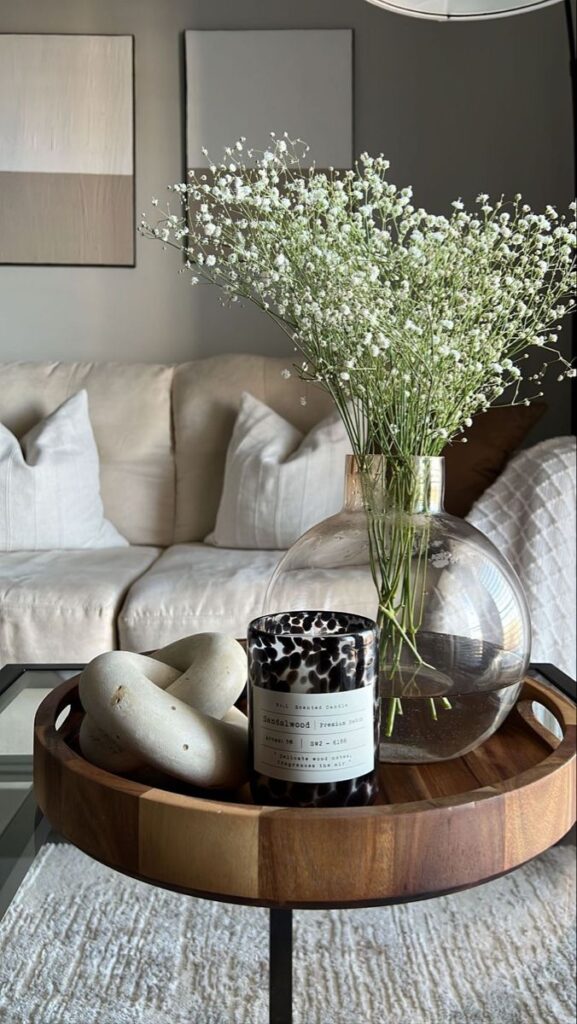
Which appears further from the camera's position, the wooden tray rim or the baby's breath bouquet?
the baby's breath bouquet

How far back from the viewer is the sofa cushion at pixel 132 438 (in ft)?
5.15

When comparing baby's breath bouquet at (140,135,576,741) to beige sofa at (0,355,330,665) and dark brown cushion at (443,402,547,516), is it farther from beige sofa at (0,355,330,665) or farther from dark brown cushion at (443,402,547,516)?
dark brown cushion at (443,402,547,516)

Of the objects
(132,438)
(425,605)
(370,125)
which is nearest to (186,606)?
(132,438)

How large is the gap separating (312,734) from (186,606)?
824 millimetres

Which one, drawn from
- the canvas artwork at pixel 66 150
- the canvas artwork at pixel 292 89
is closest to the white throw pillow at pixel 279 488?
the canvas artwork at pixel 66 150

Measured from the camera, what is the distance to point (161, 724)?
565 millimetres

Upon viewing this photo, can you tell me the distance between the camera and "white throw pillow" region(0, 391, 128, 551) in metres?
1.40

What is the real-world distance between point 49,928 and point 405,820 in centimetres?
78

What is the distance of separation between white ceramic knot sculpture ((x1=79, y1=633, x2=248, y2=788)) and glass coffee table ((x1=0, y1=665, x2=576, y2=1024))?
5.1 inches

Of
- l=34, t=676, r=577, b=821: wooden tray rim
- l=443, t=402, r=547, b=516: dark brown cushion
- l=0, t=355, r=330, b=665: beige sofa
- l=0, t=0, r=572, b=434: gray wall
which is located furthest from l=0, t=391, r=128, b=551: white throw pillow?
l=34, t=676, r=577, b=821: wooden tray rim

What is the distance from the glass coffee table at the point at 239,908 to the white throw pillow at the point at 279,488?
25.2 inches

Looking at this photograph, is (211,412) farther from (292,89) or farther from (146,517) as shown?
(292,89)

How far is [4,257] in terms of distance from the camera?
4.71 ft

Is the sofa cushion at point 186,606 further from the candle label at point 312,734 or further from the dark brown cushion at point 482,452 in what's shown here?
the candle label at point 312,734
